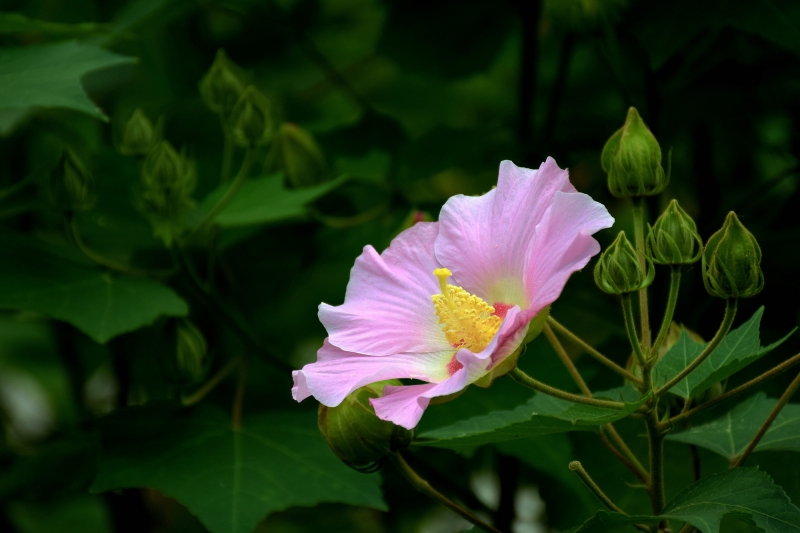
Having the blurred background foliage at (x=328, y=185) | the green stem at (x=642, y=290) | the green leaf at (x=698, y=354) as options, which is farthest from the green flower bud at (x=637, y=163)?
the blurred background foliage at (x=328, y=185)

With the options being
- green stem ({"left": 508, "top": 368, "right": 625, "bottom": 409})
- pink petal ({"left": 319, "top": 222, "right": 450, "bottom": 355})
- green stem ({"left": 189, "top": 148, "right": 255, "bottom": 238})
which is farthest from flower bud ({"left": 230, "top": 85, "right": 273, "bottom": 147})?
green stem ({"left": 508, "top": 368, "right": 625, "bottom": 409})

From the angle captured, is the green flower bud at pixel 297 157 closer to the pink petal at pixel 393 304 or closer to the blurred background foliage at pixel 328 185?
the blurred background foliage at pixel 328 185

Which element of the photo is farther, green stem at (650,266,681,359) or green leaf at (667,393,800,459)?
green leaf at (667,393,800,459)

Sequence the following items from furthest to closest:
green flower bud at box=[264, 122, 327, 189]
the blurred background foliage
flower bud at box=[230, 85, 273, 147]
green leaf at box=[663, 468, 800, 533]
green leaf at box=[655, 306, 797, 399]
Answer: green flower bud at box=[264, 122, 327, 189] < flower bud at box=[230, 85, 273, 147] < the blurred background foliage < green leaf at box=[655, 306, 797, 399] < green leaf at box=[663, 468, 800, 533]

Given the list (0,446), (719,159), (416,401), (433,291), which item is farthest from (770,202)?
(0,446)

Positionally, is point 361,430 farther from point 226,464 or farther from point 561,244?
point 226,464

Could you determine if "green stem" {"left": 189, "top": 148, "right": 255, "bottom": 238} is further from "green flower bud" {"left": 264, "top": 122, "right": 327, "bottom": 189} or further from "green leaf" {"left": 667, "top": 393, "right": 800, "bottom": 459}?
"green leaf" {"left": 667, "top": 393, "right": 800, "bottom": 459}
